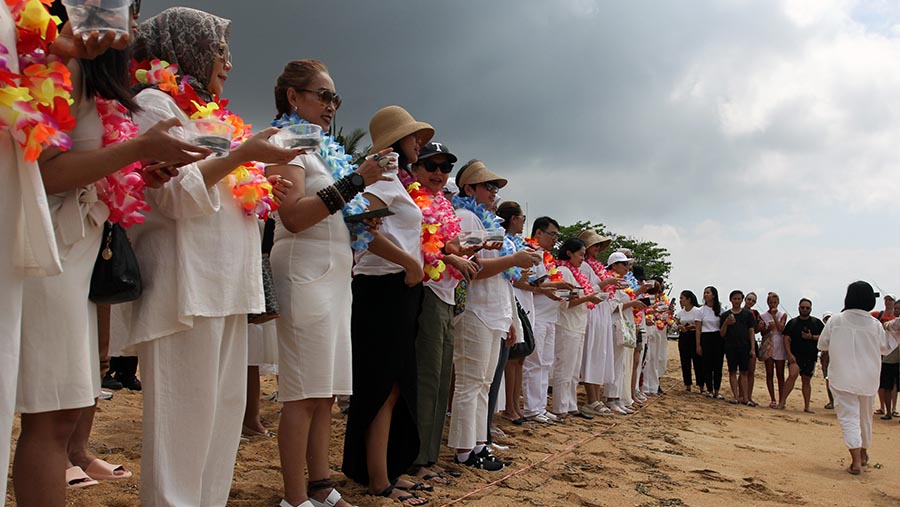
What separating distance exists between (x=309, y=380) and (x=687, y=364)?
1355cm

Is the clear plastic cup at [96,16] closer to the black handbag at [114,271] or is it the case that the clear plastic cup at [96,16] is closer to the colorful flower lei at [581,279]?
the black handbag at [114,271]

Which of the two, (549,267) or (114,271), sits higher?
(549,267)

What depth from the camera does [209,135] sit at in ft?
8.14

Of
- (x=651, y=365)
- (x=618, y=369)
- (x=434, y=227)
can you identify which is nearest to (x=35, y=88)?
(x=434, y=227)

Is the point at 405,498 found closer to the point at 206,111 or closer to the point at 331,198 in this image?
the point at 331,198

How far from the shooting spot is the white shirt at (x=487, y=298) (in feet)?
17.0

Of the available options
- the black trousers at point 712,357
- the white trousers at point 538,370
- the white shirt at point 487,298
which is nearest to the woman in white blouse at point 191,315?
the white shirt at point 487,298

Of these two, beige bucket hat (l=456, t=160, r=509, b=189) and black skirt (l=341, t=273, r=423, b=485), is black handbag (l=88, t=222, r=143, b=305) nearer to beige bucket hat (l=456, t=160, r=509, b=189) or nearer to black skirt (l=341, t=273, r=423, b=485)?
black skirt (l=341, t=273, r=423, b=485)

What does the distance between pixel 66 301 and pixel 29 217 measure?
34 cm

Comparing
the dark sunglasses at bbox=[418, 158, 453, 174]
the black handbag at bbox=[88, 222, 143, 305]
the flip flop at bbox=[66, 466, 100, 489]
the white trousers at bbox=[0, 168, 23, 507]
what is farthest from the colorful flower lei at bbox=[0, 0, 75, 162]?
the dark sunglasses at bbox=[418, 158, 453, 174]

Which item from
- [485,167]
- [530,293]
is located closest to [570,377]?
[530,293]

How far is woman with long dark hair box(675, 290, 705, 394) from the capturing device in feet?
49.5

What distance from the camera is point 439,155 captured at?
4.75 m

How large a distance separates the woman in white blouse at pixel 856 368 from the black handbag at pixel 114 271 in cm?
702
